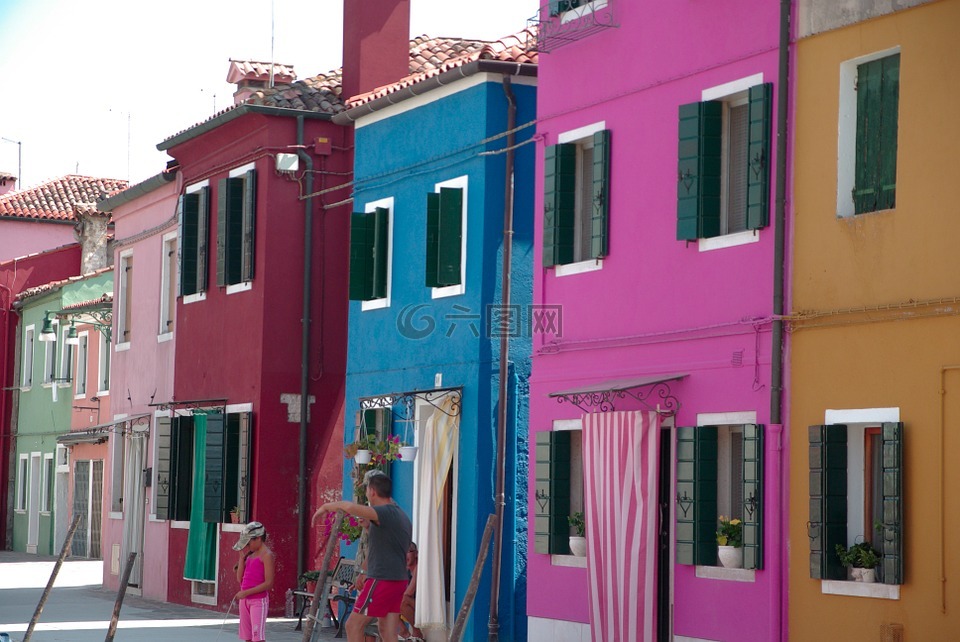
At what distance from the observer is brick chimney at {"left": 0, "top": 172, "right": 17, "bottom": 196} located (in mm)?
56781

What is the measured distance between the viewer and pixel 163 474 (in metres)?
26.9

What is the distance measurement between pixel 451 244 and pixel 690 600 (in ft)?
20.4

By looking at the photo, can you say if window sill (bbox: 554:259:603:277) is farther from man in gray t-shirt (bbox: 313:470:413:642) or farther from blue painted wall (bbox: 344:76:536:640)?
man in gray t-shirt (bbox: 313:470:413:642)

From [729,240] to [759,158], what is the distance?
2.93 feet

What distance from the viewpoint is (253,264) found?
24922mm

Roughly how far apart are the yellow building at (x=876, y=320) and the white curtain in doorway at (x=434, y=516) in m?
6.33

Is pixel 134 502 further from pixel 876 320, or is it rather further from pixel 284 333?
pixel 876 320

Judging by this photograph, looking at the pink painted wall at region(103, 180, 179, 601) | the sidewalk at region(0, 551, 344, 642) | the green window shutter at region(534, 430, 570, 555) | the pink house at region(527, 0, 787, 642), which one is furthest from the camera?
the pink painted wall at region(103, 180, 179, 601)

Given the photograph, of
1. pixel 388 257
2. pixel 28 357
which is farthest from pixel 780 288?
pixel 28 357

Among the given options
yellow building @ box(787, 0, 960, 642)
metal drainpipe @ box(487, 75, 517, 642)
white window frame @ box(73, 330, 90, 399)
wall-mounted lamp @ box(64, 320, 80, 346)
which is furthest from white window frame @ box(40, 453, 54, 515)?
yellow building @ box(787, 0, 960, 642)

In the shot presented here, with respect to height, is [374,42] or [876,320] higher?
[374,42]

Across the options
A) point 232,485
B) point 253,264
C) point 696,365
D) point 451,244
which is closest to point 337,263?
point 253,264

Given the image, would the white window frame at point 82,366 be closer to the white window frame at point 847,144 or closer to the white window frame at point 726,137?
the white window frame at point 726,137

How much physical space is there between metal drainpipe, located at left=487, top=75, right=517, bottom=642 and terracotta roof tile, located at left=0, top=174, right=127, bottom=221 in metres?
33.6
